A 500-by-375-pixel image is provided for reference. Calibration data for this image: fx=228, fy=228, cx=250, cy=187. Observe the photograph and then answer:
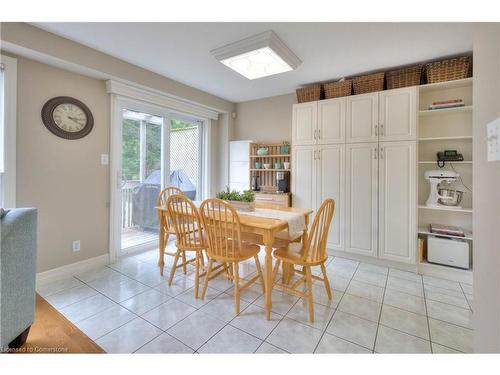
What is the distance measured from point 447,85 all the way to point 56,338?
417 centimetres

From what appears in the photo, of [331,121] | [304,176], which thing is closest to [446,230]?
[304,176]

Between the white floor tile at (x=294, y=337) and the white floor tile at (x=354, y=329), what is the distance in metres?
0.15

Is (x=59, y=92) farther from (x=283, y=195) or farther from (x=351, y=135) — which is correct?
(x=351, y=135)

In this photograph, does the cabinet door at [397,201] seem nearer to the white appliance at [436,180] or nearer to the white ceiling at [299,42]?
the white appliance at [436,180]

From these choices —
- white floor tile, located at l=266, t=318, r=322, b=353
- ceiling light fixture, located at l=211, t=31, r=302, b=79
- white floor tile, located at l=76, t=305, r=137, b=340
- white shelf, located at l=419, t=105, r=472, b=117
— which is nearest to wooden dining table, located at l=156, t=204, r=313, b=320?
white floor tile, located at l=266, t=318, r=322, b=353

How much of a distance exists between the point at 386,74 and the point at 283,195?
202cm

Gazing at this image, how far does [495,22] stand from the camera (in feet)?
2.48

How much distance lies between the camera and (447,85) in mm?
2553

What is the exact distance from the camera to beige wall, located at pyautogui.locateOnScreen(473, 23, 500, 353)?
743mm

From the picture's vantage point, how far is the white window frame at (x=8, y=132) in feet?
6.78

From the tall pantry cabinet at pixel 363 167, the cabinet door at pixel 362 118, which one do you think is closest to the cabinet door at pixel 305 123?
the tall pantry cabinet at pixel 363 167

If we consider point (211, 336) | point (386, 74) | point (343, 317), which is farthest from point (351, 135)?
point (211, 336)

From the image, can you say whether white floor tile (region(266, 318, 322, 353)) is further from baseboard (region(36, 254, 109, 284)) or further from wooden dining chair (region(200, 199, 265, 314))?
baseboard (region(36, 254, 109, 284))

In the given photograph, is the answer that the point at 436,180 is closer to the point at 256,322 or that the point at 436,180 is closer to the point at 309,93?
the point at 309,93
